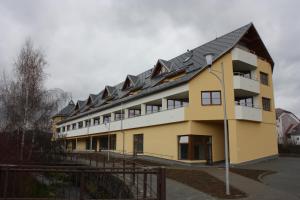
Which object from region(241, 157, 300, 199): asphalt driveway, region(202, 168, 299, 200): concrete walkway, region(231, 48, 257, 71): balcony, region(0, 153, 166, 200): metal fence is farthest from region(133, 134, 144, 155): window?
region(0, 153, 166, 200): metal fence

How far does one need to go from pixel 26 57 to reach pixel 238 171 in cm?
1761

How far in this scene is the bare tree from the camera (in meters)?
23.6

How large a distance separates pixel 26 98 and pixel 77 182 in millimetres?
15382

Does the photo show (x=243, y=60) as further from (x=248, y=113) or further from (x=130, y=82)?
(x=130, y=82)

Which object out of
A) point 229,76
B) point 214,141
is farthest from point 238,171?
point 229,76

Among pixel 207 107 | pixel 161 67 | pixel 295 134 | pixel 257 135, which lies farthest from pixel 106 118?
pixel 295 134

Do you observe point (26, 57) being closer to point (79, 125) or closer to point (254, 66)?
point (254, 66)

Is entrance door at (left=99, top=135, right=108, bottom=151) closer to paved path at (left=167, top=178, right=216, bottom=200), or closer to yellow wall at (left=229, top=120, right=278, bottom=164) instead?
yellow wall at (left=229, top=120, right=278, bottom=164)

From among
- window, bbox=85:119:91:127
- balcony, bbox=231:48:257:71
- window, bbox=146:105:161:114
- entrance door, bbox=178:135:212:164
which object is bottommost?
entrance door, bbox=178:135:212:164

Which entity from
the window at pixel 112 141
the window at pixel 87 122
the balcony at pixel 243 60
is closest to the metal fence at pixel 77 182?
the balcony at pixel 243 60

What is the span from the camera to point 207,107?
88.7 feet

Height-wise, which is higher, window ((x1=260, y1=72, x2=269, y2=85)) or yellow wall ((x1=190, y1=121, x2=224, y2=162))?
window ((x1=260, y1=72, x2=269, y2=85))

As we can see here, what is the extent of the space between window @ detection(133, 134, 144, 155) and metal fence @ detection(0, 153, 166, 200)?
1735cm

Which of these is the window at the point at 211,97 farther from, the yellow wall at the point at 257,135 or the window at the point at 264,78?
the window at the point at 264,78
